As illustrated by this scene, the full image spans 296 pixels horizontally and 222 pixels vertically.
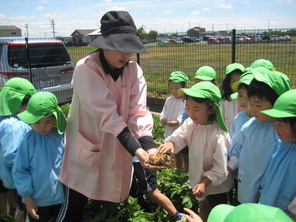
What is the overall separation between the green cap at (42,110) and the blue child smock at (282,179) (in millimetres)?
1689

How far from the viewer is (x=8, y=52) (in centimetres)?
672

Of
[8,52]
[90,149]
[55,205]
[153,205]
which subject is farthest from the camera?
[8,52]

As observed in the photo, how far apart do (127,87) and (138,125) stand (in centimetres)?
31

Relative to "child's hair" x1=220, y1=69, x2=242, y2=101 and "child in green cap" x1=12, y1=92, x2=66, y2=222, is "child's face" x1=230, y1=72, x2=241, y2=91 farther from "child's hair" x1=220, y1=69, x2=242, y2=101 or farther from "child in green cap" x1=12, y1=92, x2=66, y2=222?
"child in green cap" x1=12, y1=92, x2=66, y2=222

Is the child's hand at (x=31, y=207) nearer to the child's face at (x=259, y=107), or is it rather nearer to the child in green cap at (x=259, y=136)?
the child in green cap at (x=259, y=136)

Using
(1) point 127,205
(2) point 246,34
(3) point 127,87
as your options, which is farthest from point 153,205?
(2) point 246,34

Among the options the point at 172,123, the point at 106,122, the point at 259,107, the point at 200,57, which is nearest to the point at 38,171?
the point at 106,122

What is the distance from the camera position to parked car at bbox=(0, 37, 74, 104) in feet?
21.9

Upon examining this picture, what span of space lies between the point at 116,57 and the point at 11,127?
1.36 metres

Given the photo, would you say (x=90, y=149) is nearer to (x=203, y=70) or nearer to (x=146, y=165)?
(x=146, y=165)

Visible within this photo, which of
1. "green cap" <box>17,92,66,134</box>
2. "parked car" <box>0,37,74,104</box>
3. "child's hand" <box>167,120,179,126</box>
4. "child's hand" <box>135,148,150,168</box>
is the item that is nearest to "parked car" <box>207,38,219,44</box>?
"parked car" <box>0,37,74,104</box>

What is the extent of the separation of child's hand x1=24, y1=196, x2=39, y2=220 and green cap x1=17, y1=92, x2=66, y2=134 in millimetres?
596

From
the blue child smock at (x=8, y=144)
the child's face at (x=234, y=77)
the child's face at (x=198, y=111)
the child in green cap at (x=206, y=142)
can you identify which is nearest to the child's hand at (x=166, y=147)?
the child in green cap at (x=206, y=142)

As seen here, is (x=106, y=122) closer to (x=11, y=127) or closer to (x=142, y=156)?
(x=142, y=156)
